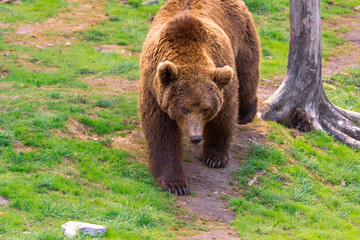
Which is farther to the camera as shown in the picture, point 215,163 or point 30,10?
point 30,10

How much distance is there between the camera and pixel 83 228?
4098 millimetres

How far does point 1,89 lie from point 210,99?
435cm

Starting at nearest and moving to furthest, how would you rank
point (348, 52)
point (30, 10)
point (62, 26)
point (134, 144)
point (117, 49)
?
point (134, 144), point (117, 49), point (62, 26), point (30, 10), point (348, 52)

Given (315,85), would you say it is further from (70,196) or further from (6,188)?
(6,188)

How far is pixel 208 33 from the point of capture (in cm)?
601

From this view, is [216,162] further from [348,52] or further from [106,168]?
[348,52]

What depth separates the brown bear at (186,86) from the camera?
5.36 metres

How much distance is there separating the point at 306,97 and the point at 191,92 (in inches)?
161

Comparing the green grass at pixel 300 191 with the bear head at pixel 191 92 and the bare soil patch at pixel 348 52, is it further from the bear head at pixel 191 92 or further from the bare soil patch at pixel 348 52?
the bare soil patch at pixel 348 52

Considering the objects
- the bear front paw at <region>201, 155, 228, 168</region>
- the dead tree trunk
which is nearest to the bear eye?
the bear front paw at <region>201, 155, 228, 168</region>

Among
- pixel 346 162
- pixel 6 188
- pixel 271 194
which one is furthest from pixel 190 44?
pixel 346 162

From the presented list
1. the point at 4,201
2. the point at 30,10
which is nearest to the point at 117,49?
the point at 30,10

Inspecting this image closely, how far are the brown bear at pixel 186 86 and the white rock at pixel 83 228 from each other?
161 cm

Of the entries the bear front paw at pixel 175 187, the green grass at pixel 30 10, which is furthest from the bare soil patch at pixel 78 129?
the green grass at pixel 30 10
